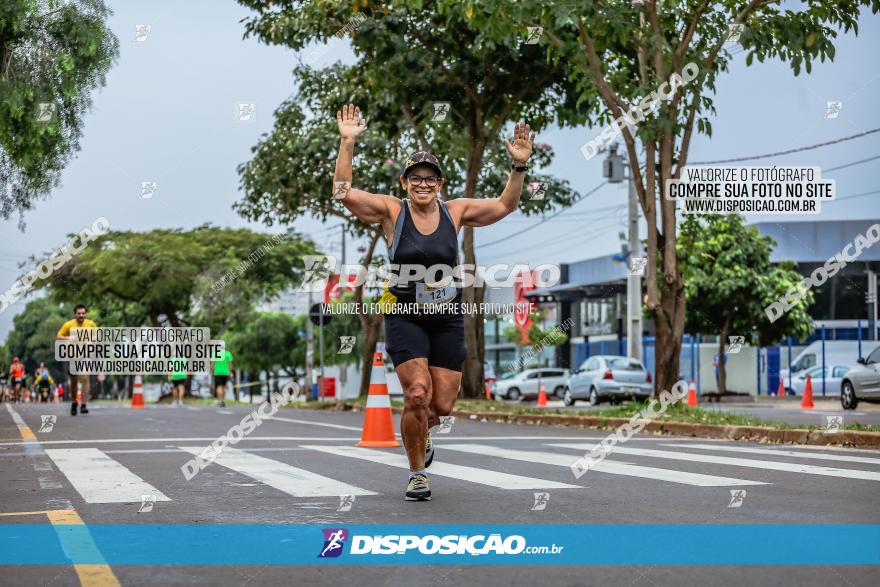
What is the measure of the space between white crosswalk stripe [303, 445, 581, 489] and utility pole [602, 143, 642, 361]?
1724 cm

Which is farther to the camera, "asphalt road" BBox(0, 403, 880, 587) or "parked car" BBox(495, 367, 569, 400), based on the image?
"parked car" BBox(495, 367, 569, 400)

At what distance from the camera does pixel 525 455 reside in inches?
412

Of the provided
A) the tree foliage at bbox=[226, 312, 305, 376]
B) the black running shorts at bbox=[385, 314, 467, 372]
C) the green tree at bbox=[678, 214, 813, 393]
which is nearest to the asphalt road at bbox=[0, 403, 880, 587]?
the black running shorts at bbox=[385, 314, 467, 372]

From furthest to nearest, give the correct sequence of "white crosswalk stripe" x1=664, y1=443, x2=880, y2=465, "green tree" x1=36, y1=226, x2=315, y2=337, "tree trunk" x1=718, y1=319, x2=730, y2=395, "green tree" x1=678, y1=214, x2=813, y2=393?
1. "green tree" x1=36, y1=226, x2=315, y2=337
2. "tree trunk" x1=718, y1=319, x2=730, y2=395
3. "green tree" x1=678, y1=214, x2=813, y2=393
4. "white crosswalk stripe" x1=664, y1=443, x2=880, y2=465

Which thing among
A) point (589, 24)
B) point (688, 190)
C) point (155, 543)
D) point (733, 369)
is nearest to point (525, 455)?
point (155, 543)

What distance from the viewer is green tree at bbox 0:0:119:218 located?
17250 millimetres

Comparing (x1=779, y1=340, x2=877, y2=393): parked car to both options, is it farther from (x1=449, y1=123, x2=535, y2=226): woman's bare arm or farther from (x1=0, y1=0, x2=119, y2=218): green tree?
(x1=449, y1=123, x2=535, y2=226): woman's bare arm

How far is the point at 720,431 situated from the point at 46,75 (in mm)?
11244

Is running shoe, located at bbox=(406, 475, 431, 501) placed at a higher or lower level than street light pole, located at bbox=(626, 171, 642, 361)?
lower

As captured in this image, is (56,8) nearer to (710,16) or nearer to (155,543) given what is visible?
(710,16)

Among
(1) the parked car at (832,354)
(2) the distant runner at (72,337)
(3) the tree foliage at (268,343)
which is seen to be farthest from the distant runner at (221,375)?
(3) the tree foliage at (268,343)

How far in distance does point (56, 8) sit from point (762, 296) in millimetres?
23751

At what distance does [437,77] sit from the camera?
73.7 ft

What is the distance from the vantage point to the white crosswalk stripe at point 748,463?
849cm
